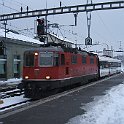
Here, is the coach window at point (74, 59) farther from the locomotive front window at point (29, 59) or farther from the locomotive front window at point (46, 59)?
the locomotive front window at point (29, 59)

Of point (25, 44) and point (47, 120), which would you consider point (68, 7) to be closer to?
point (25, 44)

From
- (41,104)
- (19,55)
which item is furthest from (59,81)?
(19,55)

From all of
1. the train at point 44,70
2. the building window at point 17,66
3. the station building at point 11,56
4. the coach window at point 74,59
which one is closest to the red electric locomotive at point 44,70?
the train at point 44,70

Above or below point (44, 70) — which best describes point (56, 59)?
above

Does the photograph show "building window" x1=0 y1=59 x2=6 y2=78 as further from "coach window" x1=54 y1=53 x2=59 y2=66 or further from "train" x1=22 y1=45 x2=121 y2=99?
"coach window" x1=54 y1=53 x2=59 y2=66

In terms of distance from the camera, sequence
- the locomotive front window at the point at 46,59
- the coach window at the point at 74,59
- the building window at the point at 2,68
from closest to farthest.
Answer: the locomotive front window at the point at 46,59
the coach window at the point at 74,59
the building window at the point at 2,68

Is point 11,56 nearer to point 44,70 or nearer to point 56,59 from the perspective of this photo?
point 56,59

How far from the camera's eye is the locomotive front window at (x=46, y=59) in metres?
21.4

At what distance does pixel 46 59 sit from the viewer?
21.6 metres

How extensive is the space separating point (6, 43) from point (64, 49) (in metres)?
17.3

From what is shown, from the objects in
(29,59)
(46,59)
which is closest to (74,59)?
(46,59)

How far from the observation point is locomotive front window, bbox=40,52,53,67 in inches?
842

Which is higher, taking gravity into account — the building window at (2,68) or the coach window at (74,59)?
the coach window at (74,59)

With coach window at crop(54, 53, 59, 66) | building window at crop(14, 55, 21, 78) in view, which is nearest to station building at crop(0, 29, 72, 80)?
building window at crop(14, 55, 21, 78)
